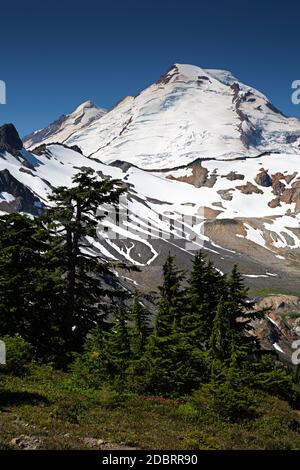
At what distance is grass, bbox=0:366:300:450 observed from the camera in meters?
12.2

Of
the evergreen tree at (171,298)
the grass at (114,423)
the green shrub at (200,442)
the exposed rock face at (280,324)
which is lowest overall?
the exposed rock face at (280,324)

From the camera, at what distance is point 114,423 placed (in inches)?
567

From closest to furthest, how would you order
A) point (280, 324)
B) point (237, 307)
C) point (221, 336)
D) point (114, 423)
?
point (114, 423)
point (221, 336)
point (237, 307)
point (280, 324)

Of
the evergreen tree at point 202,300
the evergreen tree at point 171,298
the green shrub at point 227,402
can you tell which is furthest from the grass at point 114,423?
the evergreen tree at point 171,298

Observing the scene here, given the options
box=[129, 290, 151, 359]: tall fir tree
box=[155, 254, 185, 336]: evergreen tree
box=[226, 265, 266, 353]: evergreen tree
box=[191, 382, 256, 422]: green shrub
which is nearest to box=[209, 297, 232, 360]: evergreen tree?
box=[226, 265, 266, 353]: evergreen tree

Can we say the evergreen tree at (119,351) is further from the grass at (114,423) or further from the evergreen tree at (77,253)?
the evergreen tree at (77,253)

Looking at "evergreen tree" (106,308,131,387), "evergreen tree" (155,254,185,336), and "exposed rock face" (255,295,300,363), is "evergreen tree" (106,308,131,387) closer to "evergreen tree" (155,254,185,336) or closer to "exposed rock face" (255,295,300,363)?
"evergreen tree" (155,254,185,336)

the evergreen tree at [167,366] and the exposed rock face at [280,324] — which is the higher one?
the evergreen tree at [167,366]

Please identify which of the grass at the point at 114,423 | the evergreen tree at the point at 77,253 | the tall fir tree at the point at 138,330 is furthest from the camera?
the evergreen tree at the point at 77,253

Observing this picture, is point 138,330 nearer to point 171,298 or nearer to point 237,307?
point 171,298

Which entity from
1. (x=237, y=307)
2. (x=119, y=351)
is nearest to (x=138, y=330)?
(x=119, y=351)

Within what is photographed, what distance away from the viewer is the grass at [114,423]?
12234 mm

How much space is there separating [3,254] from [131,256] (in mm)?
167159

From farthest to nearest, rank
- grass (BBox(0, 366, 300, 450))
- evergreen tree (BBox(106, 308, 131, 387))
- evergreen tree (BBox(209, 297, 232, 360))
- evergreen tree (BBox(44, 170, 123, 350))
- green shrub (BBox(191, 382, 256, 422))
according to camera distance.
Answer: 1. evergreen tree (BBox(44, 170, 123, 350))
2. evergreen tree (BBox(209, 297, 232, 360))
3. evergreen tree (BBox(106, 308, 131, 387))
4. green shrub (BBox(191, 382, 256, 422))
5. grass (BBox(0, 366, 300, 450))
